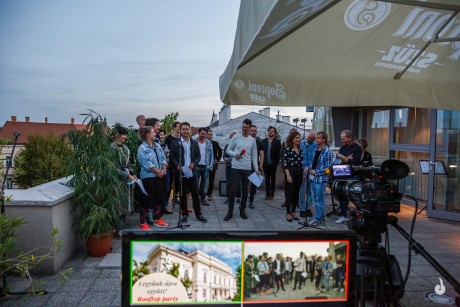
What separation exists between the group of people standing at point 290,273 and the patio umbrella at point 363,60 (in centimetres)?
172

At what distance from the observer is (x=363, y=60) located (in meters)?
3.68

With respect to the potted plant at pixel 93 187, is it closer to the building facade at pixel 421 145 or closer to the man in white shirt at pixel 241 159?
the man in white shirt at pixel 241 159

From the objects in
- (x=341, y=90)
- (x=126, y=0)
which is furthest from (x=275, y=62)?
(x=126, y=0)

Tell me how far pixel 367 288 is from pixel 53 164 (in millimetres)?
46856

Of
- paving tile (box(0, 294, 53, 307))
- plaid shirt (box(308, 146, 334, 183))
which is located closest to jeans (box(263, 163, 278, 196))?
plaid shirt (box(308, 146, 334, 183))

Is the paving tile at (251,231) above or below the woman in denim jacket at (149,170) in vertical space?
below

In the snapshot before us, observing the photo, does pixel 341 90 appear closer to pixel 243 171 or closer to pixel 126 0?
pixel 243 171

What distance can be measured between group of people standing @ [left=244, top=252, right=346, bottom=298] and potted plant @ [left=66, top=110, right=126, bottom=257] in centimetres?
358

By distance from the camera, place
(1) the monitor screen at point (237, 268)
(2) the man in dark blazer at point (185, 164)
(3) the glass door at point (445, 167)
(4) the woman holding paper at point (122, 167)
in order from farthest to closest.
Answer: (3) the glass door at point (445, 167) → (2) the man in dark blazer at point (185, 164) → (4) the woman holding paper at point (122, 167) → (1) the monitor screen at point (237, 268)

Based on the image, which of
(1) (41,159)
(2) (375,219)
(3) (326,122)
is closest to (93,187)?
(2) (375,219)

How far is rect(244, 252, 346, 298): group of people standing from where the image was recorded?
1.70 meters

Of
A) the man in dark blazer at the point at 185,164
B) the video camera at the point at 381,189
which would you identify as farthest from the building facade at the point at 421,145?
the man in dark blazer at the point at 185,164

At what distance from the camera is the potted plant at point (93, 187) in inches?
191

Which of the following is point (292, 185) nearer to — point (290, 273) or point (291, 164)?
point (291, 164)
